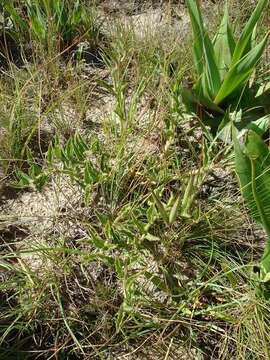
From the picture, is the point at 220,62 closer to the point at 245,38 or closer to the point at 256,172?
the point at 245,38

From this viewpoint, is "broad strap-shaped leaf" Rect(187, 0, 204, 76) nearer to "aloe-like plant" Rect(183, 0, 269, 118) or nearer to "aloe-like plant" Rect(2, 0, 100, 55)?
"aloe-like plant" Rect(183, 0, 269, 118)

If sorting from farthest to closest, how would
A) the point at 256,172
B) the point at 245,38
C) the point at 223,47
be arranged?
the point at 223,47
the point at 245,38
the point at 256,172

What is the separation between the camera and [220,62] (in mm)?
1552

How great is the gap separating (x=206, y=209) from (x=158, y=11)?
835mm

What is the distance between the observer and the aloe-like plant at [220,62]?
142 centimetres

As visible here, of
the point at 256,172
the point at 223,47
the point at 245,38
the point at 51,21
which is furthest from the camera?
the point at 51,21

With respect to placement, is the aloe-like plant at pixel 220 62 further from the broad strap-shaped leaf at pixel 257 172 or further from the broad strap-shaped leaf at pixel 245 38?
the broad strap-shaped leaf at pixel 257 172

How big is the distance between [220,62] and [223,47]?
43 millimetres

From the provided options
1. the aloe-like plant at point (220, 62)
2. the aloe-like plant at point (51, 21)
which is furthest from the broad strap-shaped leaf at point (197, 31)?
the aloe-like plant at point (51, 21)

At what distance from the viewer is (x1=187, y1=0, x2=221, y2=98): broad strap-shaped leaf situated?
56.4 inches

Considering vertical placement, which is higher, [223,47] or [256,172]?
[223,47]

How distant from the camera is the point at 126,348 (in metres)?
1.29

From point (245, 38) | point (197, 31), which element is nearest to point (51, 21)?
point (197, 31)

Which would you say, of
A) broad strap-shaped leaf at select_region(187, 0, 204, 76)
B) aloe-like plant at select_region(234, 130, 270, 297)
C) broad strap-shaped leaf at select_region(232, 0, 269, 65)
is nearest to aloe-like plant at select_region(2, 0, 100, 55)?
broad strap-shaped leaf at select_region(187, 0, 204, 76)
